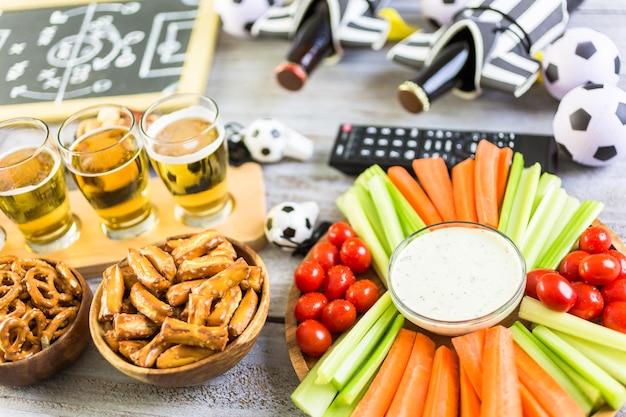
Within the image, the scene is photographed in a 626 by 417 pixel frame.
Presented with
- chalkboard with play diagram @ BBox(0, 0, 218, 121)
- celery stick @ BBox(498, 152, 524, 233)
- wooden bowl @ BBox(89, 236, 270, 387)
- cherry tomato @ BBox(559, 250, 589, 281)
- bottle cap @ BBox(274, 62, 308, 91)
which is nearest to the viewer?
wooden bowl @ BBox(89, 236, 270, 387)

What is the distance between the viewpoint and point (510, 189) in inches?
51.0

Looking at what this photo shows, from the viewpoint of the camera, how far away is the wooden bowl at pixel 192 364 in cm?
104

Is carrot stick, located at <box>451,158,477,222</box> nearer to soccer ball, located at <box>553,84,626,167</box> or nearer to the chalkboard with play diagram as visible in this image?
soccer ball, located at <box>553,84,626,167</box>

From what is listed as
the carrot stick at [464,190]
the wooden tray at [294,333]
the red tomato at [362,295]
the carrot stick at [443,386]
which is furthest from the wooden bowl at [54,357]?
the carrot stick at [464,190]

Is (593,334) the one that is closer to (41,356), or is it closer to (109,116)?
(41,356)

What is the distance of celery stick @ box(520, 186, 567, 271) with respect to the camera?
3.98 feet

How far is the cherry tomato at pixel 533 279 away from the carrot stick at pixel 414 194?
0.22m

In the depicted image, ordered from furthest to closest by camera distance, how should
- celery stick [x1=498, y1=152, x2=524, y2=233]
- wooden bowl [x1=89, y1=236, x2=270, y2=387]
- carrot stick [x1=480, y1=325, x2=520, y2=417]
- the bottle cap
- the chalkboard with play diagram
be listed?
1. the chalkboard with play diagram
2. the bottle cap
3. celery stick [x1=498, y1=152, x2=524, y2=233]
4. wooden bowl [x1=89, y1=236, x2=270, y2=387]
5. carrot stick [x1=480, y1=325, x2=520, y2=417]

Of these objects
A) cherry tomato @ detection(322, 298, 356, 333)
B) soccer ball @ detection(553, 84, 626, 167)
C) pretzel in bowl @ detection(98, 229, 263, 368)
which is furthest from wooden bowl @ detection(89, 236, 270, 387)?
soccer ball @ detection(553, 84, 626, 167)

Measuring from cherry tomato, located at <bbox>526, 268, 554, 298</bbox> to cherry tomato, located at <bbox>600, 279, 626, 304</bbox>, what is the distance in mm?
88

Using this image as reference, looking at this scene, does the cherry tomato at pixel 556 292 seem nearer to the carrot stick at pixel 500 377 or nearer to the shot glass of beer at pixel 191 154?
the carrot stick at pixel 500 377

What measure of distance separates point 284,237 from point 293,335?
0.77 feet

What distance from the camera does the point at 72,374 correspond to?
1226 mm

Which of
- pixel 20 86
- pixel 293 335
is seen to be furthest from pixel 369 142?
pixel 20 86
